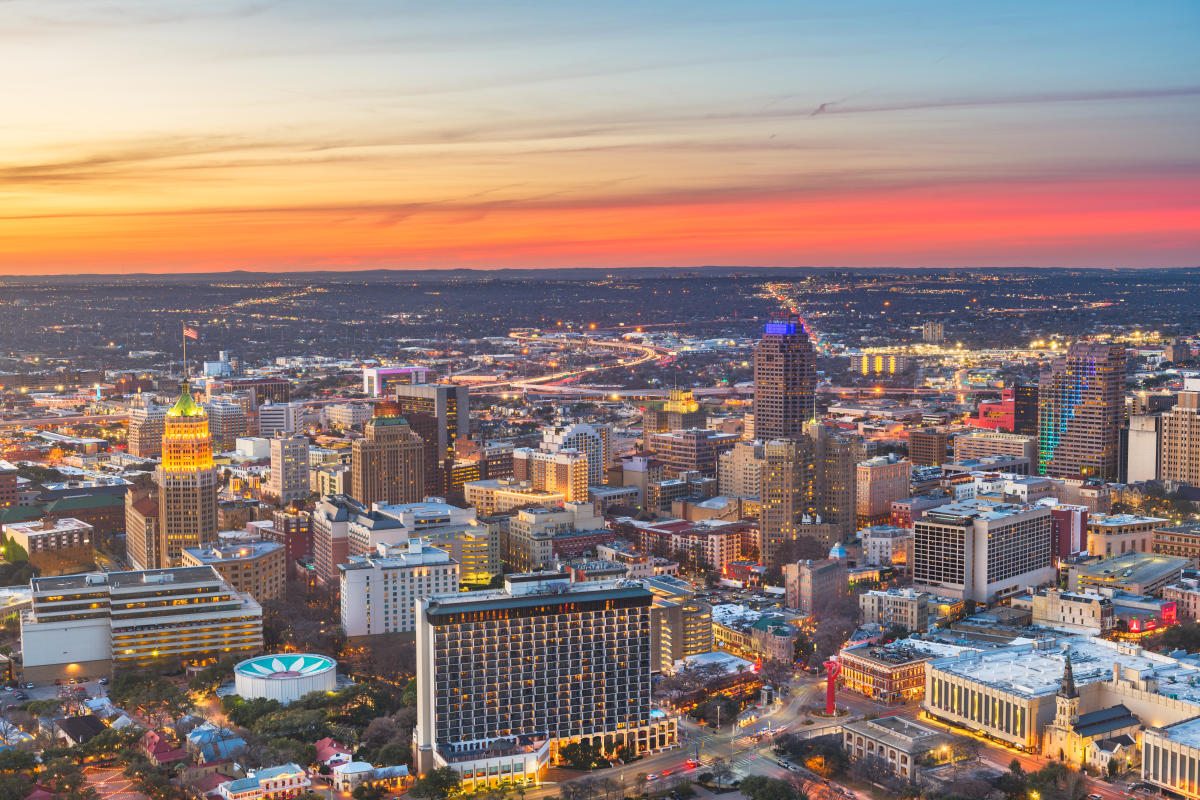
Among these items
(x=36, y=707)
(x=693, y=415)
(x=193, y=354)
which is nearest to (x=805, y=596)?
(x=36, y=707)

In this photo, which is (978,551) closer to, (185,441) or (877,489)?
(877,489)

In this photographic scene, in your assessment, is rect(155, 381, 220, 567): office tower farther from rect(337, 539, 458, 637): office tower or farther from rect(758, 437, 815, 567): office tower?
rect(758, 437, 815, 567): office tower

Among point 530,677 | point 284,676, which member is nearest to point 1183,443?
point 530,677

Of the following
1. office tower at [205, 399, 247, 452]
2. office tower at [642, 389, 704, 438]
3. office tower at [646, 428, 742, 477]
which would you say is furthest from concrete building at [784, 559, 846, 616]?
office tower at [205, 399, 247, 452]

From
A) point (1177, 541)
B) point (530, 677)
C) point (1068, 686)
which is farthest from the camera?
point (1177, 541)

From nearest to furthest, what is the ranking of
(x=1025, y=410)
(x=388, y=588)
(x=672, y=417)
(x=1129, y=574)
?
(x=388, y=588)
(x=1129, y=574)
(x=1025, y=410)
(x=672, y=417)

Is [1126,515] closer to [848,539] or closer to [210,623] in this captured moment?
[848,539]
